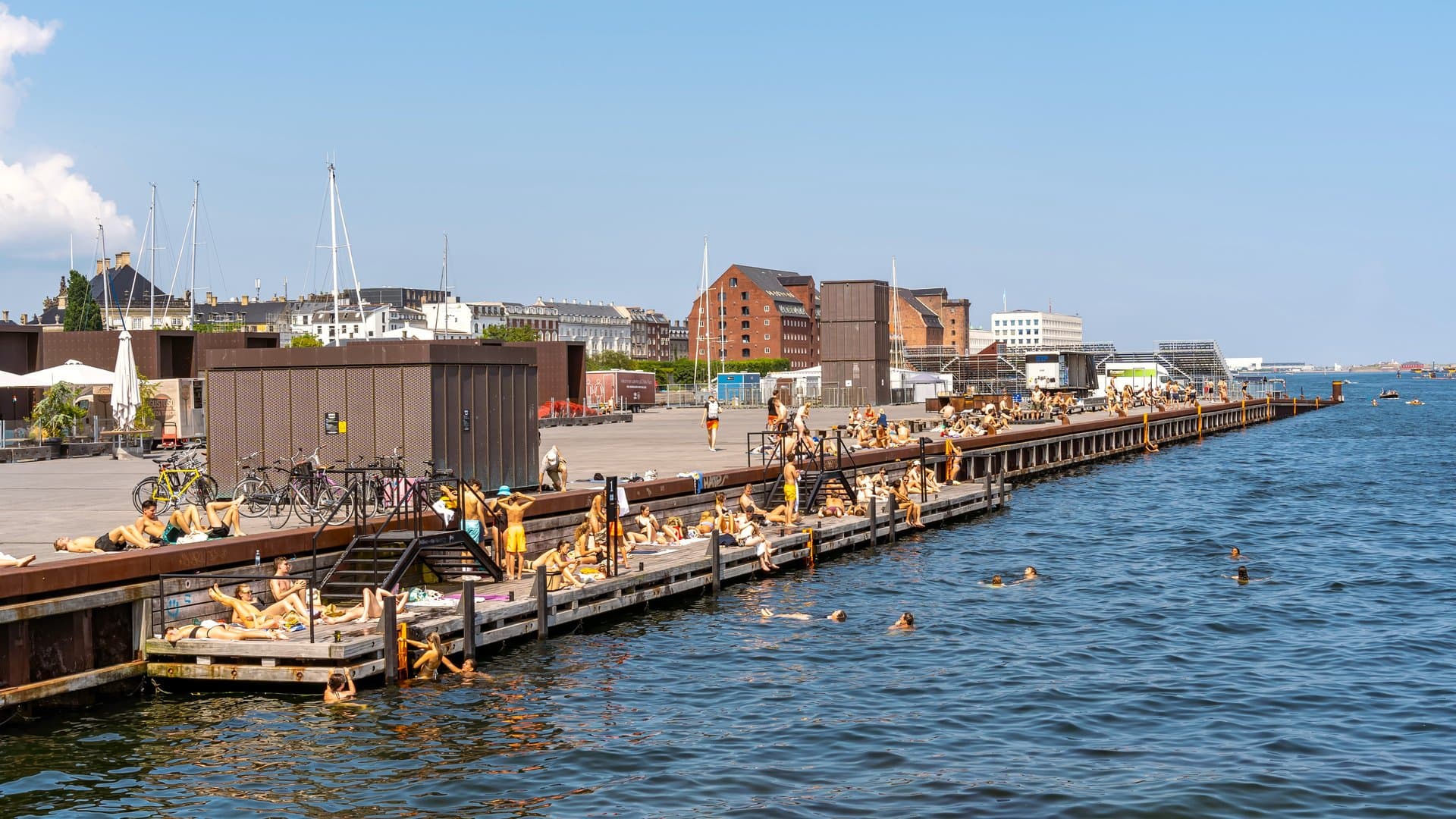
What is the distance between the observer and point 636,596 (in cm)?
2608

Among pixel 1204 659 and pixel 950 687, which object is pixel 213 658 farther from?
pixel 1204 659

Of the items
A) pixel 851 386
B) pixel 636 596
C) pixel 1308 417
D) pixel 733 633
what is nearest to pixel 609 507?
pixel 636 596

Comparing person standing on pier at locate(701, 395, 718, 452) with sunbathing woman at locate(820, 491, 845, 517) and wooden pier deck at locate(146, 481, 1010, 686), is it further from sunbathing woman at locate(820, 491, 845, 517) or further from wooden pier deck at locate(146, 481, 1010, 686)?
wooden pier deck at locate(146, 481, 1010, 686)

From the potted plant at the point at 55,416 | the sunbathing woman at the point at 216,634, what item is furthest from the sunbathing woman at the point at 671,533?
the potted plant at the point at 55,416

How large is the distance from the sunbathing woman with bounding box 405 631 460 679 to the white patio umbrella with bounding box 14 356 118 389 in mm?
31554

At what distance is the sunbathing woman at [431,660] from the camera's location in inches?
805

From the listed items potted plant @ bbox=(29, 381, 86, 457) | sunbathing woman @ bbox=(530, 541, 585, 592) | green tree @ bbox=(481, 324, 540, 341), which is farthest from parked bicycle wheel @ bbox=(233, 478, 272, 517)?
green tree @ bbox=(481, 324, 540, 341)

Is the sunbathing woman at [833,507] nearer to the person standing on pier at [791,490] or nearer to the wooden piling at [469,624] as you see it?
the person standing on pier at [791,490]

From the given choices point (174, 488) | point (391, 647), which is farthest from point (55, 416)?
point (391, 647)

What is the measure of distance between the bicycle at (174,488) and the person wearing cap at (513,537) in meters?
5.85

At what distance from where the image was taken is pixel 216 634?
1981 centimetres

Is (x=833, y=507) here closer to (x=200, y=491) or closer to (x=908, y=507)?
(x=908, y=507)

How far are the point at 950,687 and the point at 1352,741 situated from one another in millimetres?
5750

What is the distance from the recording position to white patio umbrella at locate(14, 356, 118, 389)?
152ft
